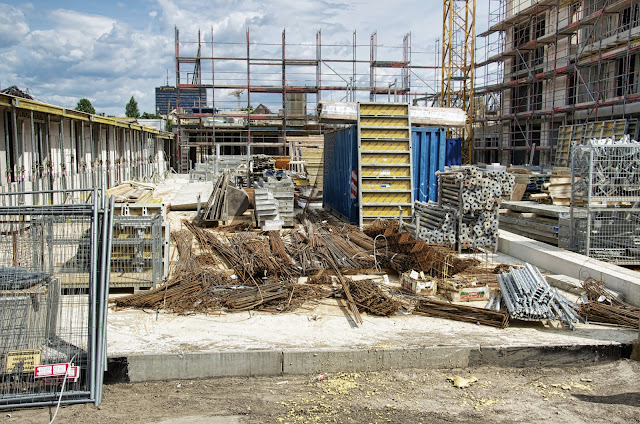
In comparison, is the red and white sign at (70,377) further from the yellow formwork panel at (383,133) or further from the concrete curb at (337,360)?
the yellow formwork panel at (383,133)

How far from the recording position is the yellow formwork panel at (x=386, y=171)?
14.7 meters

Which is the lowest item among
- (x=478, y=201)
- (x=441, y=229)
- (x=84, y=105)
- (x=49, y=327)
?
(x=49, y=327)

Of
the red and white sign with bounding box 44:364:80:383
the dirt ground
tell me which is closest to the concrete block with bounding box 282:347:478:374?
the dirt ground

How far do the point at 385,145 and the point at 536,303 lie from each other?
8.57 meters

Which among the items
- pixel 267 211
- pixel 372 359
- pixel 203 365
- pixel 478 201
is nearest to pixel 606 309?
pixel 372 359

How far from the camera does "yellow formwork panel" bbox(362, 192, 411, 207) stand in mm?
14625

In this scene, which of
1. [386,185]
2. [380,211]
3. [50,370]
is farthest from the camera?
[386,185]

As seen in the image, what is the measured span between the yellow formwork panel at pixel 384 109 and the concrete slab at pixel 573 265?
16.5 ft

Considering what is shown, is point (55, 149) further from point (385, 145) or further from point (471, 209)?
point (471, 209)

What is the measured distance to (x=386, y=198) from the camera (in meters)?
14.7

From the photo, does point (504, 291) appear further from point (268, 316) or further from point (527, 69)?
point (527, 69)

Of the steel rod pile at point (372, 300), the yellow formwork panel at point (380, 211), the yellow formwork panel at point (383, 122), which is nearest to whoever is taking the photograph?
the steel rod pile at point (372, 300)

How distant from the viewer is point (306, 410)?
202 inches

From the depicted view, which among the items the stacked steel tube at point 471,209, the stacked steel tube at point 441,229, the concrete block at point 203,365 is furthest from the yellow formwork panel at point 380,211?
the concrete block at point 203,365
